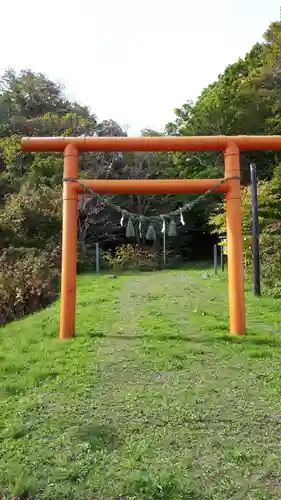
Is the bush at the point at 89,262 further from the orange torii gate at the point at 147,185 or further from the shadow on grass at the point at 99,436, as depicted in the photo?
the shadow on grass at the point at 99,436

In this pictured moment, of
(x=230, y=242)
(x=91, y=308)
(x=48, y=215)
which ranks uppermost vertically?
(x=48, y=215)

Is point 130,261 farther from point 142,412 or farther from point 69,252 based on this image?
point 142,412

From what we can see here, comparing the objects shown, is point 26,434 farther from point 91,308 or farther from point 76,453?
point 91,308

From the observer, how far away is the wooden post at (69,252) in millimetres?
5789

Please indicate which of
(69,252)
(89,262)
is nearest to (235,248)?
(69,252)

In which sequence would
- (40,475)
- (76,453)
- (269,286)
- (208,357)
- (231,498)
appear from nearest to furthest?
1. (231,498)
2. (40,475)
3. (76,453)
4. (208,357)
5. (269,286)

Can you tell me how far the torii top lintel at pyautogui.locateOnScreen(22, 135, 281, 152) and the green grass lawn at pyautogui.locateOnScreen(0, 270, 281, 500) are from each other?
8.73 ft

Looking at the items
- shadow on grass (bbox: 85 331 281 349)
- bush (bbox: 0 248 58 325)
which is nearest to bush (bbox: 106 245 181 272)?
bush (bbox: 0 248 58 325)

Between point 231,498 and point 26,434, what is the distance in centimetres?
160

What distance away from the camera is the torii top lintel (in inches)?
227

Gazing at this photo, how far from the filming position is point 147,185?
19.3 ft

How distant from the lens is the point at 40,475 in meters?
2.61

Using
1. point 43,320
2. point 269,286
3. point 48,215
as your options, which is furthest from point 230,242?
point 48,215

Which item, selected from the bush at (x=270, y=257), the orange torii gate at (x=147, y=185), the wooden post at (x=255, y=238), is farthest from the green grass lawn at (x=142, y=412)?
the bush at (x=270, y=257)
